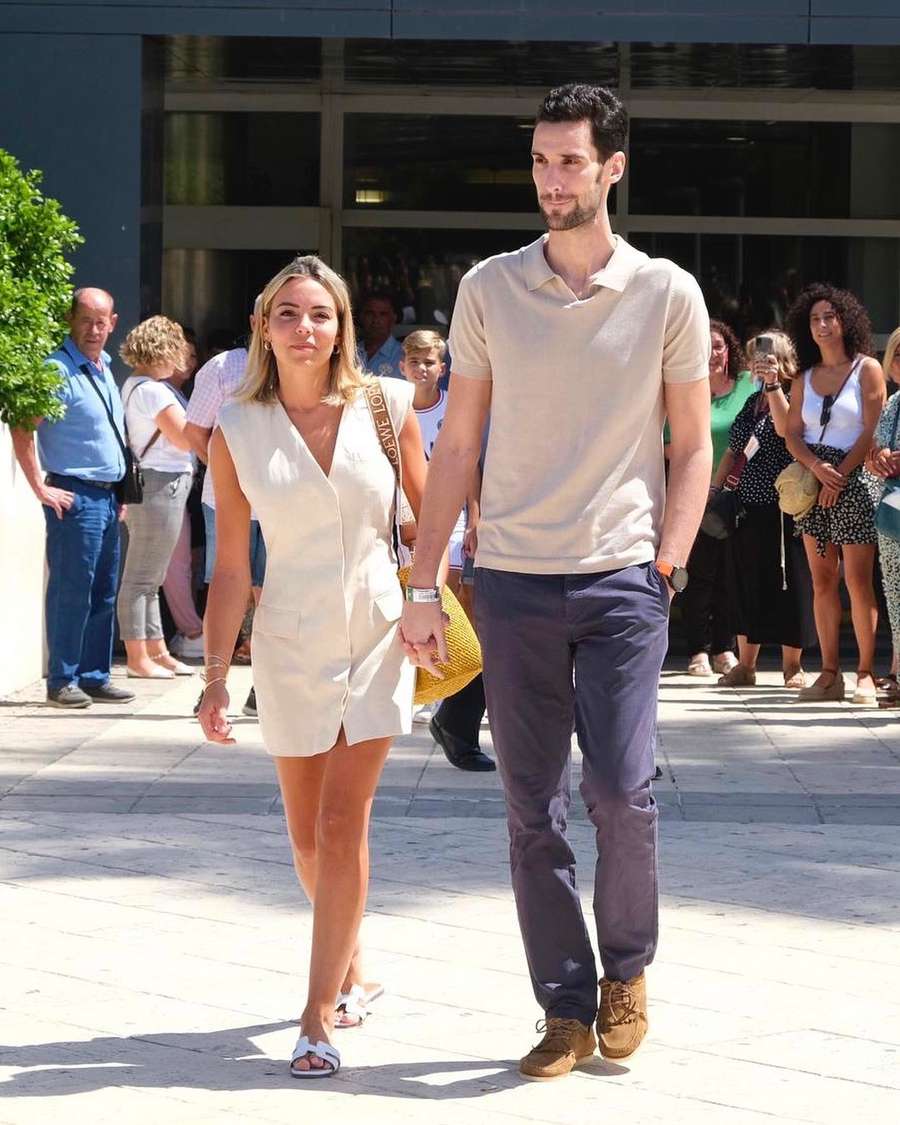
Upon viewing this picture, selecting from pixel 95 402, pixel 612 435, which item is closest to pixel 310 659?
pixel 612 435

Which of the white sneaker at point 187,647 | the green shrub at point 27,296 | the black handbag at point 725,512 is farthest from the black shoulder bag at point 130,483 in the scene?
the black handbag at point 725,512

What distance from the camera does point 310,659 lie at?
15.6 ft

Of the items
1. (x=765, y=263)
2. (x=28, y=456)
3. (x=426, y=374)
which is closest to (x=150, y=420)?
(x=28, y=456)

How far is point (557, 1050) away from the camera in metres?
4.52

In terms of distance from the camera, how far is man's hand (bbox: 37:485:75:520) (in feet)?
33.8

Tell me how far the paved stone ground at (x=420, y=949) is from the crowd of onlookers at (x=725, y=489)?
1.68m

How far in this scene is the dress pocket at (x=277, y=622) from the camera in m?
4.75

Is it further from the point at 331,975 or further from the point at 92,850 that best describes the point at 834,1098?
the point at 92,850

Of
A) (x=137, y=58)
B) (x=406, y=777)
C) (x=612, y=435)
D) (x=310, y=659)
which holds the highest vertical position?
(x=137, y=58)

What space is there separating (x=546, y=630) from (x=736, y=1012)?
1.21m

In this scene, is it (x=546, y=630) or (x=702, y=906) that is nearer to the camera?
(x=546, y=630)

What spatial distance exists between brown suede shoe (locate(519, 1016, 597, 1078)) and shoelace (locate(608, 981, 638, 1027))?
72 mm

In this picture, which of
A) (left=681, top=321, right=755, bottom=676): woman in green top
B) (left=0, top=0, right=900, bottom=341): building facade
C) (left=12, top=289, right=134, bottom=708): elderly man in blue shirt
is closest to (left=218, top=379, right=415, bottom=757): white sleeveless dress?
(left=12, top=289, right=134, bottom=708): elderly man in blue shirt

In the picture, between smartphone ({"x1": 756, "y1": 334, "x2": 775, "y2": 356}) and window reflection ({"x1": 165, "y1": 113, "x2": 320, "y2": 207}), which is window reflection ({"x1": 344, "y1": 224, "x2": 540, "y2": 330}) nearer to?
window reflection ({"x1": 165, "y1": 113, "x2": 320, "y2": 207})
